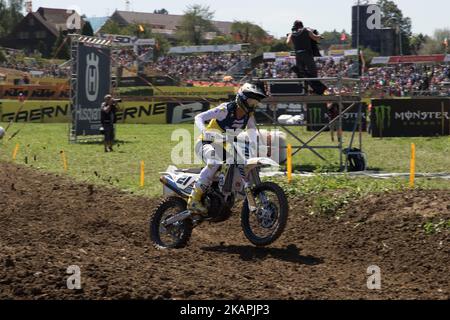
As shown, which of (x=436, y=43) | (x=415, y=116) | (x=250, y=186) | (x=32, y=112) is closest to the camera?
(x=250, y=186)

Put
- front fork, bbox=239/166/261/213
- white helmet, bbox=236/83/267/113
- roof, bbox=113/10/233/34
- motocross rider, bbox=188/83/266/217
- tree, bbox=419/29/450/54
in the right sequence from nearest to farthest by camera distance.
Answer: front fork, bbox=239/166/261/213
white helmet, bbox=236/83/267/113
motocross rider, bbox=188/83/266/217
tree, bbox=419/29/450/54
roof, bbox=113/10/233/34

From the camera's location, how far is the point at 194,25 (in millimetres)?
110125

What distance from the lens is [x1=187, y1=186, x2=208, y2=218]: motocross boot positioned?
8820 millimetres

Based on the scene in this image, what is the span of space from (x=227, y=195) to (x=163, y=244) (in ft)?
3.50

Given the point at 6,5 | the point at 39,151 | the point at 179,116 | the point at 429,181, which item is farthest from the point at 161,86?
the point at 6,5

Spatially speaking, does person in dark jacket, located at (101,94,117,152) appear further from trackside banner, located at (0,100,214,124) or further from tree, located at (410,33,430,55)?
tree, located at (410,33,430,55)

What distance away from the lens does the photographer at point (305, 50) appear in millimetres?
16656

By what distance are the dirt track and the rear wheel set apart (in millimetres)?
158

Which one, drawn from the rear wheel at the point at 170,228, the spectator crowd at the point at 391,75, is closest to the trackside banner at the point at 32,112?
the spectator crowd at the point at 391,75

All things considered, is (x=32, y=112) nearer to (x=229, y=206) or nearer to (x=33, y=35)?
(x=229, y=206)

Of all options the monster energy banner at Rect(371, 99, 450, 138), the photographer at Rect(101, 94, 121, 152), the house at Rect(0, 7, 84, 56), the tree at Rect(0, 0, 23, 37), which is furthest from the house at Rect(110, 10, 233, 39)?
the photographer at Rect(101, 94, 121, 152)

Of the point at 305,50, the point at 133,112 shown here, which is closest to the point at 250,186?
the point at 305,50

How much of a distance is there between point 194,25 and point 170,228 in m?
103

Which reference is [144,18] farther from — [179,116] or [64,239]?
[64,239]
